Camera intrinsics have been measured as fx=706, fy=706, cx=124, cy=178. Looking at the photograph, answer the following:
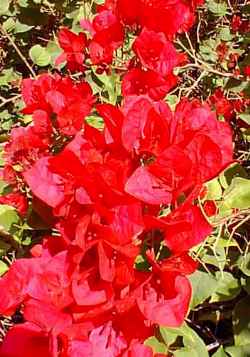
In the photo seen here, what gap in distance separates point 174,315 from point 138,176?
0.15 meters

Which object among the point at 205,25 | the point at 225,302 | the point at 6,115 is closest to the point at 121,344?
the point at 225,302

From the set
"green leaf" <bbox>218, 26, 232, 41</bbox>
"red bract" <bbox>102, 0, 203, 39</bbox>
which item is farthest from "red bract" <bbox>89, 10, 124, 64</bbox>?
"green leaf" <bbox>218, 26, 232, 41</bbox>

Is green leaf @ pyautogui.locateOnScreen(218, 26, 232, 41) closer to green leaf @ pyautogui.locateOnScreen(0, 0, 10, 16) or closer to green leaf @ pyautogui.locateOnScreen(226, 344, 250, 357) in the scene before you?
green leaf @ pyautogui.locateOnScreen(0, 0, 10, 16)

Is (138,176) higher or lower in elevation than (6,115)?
higher

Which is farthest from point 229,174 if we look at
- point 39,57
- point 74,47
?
point 39,57

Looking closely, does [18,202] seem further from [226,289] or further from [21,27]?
[21,27]

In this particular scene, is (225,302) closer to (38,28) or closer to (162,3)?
(162,3)

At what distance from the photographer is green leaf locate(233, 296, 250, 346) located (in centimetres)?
102

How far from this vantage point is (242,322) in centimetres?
103

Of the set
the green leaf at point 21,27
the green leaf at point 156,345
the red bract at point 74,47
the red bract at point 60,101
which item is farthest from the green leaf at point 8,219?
the green leaf at point 21,27

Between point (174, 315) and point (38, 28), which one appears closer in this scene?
point (174, 315)

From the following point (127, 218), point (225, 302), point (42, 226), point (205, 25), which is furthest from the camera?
point (205, 25)

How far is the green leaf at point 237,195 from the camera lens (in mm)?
993

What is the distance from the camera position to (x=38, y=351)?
31.2 inches
